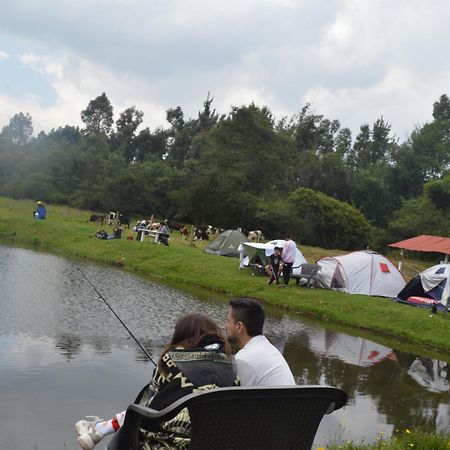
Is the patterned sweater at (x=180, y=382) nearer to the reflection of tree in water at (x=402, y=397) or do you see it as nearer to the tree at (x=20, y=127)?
the reflection of tree in water at (x=402, y=397)

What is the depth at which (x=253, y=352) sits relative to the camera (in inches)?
170

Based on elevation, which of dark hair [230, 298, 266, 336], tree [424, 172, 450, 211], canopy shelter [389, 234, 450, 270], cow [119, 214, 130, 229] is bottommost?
dark hair [230, 298, 266, 336]

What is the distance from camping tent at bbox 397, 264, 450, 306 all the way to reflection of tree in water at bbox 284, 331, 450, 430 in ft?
20.1

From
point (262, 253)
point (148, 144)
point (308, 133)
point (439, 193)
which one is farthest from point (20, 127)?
point (262, 253)

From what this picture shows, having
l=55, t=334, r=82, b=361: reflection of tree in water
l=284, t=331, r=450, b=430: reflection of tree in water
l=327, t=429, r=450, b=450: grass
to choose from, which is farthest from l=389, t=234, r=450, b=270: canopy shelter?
l=327, t=429, r=450, b=450: grass

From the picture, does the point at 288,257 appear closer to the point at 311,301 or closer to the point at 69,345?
the point at 311,301

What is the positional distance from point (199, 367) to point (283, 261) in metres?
19.1

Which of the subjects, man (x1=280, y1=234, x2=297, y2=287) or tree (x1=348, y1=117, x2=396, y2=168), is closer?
man (x1=280, y1=234, x2=297, y2=287)

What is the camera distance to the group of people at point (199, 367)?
3.50 m

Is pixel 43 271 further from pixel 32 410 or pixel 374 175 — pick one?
pixel 374 175

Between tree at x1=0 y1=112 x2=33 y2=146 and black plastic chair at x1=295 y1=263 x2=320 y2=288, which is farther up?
tree at x1=0 y1=112 x2=33 y2=146

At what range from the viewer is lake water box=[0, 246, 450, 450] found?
25.6 ft

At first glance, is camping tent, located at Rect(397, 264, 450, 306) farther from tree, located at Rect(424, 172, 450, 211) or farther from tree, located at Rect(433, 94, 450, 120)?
tree, located at Rect(433, 94, 450, 120)

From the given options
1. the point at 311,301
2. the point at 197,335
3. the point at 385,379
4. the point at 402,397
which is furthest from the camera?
the point at 311,301
